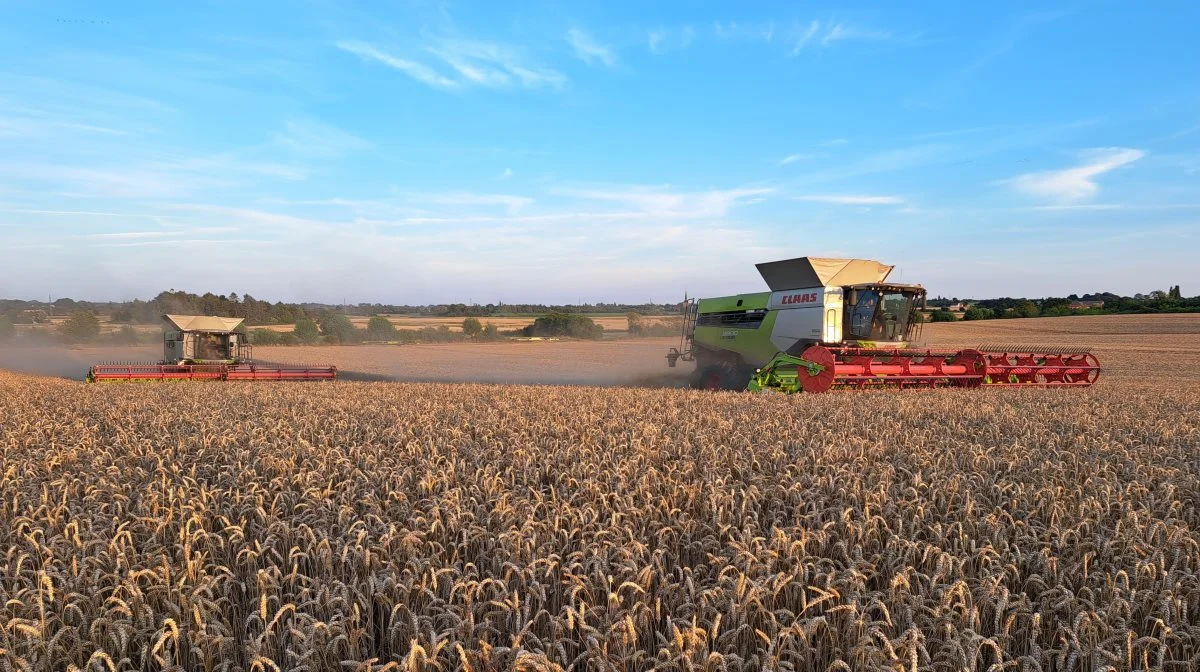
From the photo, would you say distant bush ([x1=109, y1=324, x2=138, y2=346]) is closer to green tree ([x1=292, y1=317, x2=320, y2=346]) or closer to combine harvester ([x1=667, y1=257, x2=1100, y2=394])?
green tree ([x1=292, y1=317, x2=320, y2=346])

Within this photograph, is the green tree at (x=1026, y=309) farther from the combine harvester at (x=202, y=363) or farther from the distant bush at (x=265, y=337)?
the distant bush at (x=265, y=337)

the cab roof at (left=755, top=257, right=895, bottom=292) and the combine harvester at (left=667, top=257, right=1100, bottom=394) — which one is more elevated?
the cab roof at (left=755, top=257, right=895, bottom=292)

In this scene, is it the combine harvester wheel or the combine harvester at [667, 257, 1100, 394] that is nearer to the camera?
the combine harvester wheel

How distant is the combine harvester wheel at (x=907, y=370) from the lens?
13.9 m

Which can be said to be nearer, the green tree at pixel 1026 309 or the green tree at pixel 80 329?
the green tree at pixel 80 329

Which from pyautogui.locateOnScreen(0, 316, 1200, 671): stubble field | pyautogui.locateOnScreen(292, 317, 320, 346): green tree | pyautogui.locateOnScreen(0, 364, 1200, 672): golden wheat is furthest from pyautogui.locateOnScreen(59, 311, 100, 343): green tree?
pyautogui.locateOnScreen(0, 364, 1200, 672): golden wheat

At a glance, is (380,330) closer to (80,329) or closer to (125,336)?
(125,336)

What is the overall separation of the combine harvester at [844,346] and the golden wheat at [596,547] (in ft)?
20.0

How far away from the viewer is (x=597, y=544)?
351 centimetres

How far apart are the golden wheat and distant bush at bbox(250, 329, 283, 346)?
50399 mm

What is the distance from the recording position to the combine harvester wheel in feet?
45.6

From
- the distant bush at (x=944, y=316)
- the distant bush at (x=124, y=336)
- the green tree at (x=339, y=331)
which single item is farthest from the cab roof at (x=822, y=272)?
the distant bush at (x=124, y=336)

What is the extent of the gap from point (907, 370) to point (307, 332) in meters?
52.2

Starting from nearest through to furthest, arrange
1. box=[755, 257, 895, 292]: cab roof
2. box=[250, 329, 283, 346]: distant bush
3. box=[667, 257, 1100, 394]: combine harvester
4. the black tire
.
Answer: box=[667, 257, 1100, 394]: combine harvester < box=[755, 257, 895, 292]: cab roof < the black tire < box=[250, 329, 283, 346]: distant bush
